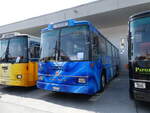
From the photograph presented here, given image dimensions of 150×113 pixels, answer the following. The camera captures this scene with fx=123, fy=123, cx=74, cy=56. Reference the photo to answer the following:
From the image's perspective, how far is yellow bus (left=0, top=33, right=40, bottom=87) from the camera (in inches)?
213

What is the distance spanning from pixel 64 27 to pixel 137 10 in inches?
306

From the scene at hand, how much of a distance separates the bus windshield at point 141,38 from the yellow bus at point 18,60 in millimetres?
4310

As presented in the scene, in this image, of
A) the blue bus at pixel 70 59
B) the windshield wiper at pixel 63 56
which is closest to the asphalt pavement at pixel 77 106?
the blue bus at pixel 70 59

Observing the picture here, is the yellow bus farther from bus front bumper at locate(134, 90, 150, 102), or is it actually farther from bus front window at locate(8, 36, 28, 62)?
bus front bumper at locate(134, 90, 150, 102)

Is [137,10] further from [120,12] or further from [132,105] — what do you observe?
[132,105]

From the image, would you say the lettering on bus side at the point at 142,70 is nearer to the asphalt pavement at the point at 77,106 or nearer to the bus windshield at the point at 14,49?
the asphalt pavement at the point at 77,106

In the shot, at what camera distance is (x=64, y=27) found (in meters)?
4.42

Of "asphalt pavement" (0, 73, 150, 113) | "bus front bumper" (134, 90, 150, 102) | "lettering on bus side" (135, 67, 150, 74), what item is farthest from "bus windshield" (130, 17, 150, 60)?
"asphalt pavement" (0, 73, 150, 113)

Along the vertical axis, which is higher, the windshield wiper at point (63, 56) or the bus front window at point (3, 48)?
the bus front window at point (3, 48)

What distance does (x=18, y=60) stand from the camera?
548cm

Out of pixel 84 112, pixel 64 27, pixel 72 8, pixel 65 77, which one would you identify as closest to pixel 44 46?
pixel 64 27

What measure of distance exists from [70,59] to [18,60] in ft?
8.86

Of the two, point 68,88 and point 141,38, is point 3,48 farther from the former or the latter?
point 141,38

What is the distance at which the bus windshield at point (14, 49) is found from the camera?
549 centimetres
